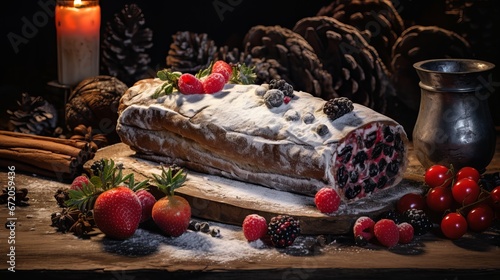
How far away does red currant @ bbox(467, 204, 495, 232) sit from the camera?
3674 mm

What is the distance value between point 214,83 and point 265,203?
0.70 metres

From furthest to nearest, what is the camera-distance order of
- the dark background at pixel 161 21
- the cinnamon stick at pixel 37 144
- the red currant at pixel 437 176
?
the dark background at pixel 161 21 < the cinnamon stick at pixel 37 144 < the red currant at pixel 437 176

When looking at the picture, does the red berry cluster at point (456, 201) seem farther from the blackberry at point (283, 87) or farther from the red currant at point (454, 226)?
the blackberry at point (283, 87)

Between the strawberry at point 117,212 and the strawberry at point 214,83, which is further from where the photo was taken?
the strawberry at point 214,83

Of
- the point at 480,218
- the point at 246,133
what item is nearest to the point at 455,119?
the point at 480,218

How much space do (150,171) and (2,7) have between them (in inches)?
76.1

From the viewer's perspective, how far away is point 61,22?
513 centimetres

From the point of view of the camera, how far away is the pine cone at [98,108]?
4.91 metres

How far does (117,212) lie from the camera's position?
353cm

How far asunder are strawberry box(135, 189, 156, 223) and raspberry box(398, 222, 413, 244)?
3.14 ft

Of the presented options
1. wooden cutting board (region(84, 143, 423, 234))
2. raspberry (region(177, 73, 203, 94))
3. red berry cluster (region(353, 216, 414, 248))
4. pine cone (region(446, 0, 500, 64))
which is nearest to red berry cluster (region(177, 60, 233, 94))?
raspberry (region(177, 73, 203, 94))

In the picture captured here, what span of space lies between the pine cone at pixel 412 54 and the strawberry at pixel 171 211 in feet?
5.88

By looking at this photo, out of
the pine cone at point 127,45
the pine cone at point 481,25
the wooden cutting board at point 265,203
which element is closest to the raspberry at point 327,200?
the wooden cutting board at point 265,203

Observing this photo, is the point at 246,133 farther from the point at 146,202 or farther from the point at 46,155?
the point at 46,155
